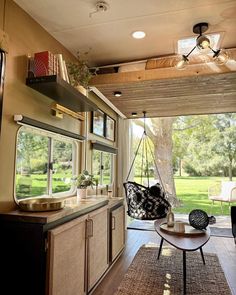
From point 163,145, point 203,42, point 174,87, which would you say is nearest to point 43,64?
point 203,42

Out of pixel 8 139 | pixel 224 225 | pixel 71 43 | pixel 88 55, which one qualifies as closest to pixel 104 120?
pixel 88 55

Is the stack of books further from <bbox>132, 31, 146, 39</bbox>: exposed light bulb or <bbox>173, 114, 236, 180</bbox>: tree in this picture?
<bbox>173, 114, 236, 180</bbox>: tree

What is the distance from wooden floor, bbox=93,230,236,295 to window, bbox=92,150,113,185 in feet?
3.84

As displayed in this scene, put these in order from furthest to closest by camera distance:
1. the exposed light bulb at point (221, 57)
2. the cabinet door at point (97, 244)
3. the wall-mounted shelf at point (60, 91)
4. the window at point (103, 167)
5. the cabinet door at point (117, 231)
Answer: the window at point (103, 167), the cabinet door at point (117, 231), the exposed light bulb at point (221, 57), the cabinet door at point (97, 244), the wall-mounted shelf at point (60, 91)

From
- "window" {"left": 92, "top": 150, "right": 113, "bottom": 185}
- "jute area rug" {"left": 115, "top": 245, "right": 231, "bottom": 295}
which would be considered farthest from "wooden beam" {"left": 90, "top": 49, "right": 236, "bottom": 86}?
"jute area rug" {"left": 115, "top": 245, "right": 231, "bottom": 295}

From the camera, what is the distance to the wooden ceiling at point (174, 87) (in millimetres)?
2926

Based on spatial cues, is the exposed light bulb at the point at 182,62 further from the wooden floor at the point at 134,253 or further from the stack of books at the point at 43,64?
the wooden floor at the point at 134,253

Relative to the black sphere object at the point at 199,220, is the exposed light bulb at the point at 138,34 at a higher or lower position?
higher

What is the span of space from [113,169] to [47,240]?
3.37 m

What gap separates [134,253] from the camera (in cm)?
356

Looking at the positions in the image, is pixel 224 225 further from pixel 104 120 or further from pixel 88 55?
pixel 88 55

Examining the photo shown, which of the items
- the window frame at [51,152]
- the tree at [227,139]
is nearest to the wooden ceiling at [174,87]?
the window frame at [51,152]

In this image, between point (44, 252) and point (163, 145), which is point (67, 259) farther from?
point (163, 145)

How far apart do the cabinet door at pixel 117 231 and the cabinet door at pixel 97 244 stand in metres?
0.23
